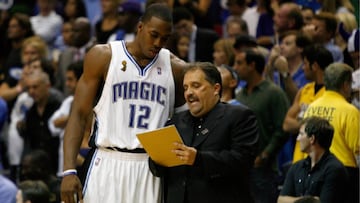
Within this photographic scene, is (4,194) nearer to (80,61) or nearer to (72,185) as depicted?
(72,185)

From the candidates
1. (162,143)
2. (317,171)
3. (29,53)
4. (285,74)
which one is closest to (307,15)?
(285,74)

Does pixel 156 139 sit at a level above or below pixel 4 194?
above

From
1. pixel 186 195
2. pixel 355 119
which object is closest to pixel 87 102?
pixel 186 195

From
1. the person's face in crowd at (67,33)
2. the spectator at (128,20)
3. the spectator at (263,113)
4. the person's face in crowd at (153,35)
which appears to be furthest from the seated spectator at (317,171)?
the person's face in crowd at (67,33)

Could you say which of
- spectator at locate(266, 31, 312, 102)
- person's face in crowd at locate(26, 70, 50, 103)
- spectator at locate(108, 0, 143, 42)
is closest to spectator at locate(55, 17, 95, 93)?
spectator at locate(108, 0, 143, 42)

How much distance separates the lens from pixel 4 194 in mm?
9094

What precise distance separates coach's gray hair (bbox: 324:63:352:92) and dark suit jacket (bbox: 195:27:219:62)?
11.4 feet

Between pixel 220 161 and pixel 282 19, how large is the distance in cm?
584

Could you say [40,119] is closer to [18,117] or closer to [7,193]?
[18,117]

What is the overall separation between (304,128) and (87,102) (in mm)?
2299

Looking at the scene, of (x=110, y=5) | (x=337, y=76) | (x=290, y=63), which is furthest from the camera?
(x=110, y=5)

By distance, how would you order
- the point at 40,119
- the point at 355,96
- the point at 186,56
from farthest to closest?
the point at 186,56, the point at 40,119, the point at 355,96

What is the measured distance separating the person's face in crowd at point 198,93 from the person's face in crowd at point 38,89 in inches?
211

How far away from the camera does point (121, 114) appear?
750 centimetres
